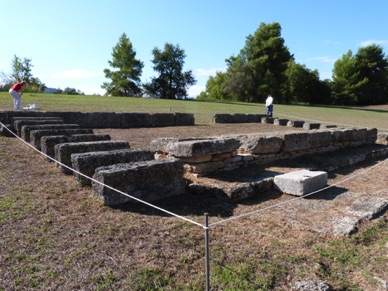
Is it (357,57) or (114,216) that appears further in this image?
(357,57)

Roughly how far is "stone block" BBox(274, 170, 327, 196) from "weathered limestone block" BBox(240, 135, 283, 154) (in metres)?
1.41

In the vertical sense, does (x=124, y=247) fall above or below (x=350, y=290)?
above

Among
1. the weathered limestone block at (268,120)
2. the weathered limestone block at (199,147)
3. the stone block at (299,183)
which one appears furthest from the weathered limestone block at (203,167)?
the weathered limestone block at (268,120)

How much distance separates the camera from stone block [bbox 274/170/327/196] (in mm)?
5531

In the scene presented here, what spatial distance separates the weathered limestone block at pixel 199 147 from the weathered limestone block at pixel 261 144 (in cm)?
102

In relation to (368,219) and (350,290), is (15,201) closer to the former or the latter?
(350,290)

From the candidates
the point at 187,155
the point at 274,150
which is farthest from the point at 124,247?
the point at 274,150

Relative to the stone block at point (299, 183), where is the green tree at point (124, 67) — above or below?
above

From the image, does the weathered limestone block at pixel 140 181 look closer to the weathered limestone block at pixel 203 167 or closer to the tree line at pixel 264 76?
the weathered limestone block at pixel 203 167

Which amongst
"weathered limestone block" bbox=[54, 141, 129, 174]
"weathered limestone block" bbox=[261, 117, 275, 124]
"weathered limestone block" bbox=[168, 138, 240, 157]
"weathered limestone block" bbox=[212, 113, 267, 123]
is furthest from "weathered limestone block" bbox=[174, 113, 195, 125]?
"weathered limestone block" bbox=[54, 141, 129, 174]

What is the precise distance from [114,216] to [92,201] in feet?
1.80

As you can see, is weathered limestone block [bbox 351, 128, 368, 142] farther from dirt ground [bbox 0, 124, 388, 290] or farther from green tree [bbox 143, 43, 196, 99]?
green tree [bbox 143, 43, 196, 99]

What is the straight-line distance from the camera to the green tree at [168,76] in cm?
5744

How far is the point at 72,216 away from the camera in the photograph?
3895mm
